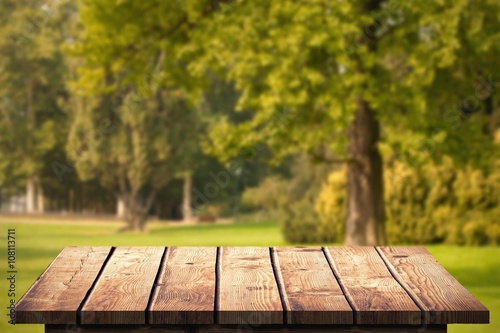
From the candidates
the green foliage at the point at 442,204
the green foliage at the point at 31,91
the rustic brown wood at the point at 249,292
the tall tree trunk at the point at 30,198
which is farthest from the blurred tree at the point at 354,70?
the tall tree trunk at the point at 30,198

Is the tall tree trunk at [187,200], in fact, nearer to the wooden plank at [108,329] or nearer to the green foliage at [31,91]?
the green foliage at [31,91]

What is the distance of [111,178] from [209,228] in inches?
200

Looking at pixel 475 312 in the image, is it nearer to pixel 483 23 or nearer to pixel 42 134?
pixel 483 23

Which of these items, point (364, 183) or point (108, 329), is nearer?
point (108, 329)

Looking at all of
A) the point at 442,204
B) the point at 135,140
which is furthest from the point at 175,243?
the point at 442,204

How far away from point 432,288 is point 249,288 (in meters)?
0.93

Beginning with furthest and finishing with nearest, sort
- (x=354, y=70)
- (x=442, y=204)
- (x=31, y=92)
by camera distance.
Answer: (x=31, y=92) < (x=442, y=204) < (x=354, y=70)

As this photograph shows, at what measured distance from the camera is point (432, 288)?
14.5 ft

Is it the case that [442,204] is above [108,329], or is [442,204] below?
below

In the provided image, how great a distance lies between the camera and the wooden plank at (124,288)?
392cm

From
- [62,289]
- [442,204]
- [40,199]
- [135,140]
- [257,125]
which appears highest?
[257,125]

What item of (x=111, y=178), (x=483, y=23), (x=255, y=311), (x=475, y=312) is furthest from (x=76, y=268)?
(x=111, y=178)

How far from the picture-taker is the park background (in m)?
15.6

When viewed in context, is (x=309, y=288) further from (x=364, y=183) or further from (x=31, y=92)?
(x=31, y=92)
